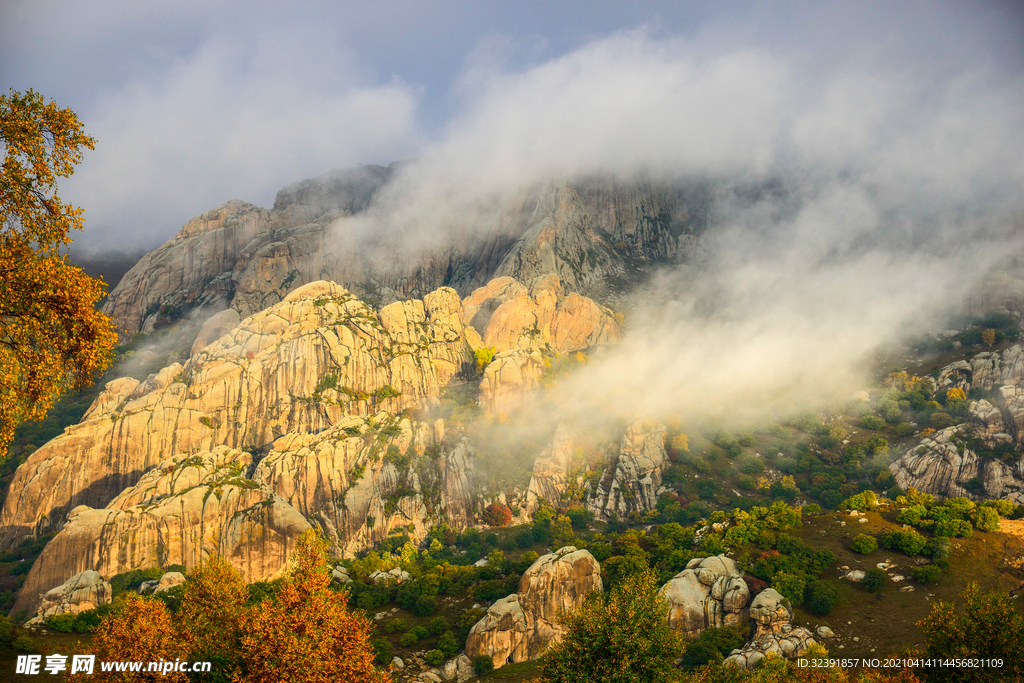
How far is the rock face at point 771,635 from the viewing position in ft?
192

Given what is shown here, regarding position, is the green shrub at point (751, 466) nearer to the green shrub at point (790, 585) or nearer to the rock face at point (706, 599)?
the green shrub at point (790, 585)

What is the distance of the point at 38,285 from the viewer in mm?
19156

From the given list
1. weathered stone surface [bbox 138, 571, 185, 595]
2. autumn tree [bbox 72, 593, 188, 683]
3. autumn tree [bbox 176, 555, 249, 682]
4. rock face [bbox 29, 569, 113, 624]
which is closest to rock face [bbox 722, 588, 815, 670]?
autumn tree [bbox 176, 555, 249, 682]

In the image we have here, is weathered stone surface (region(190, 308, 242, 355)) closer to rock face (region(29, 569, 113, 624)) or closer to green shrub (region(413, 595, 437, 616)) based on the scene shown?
rock face (region(29, 569, 113, 624))

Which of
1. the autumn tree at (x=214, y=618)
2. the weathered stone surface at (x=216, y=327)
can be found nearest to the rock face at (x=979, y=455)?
the autumn tree at (x=214, y=618)

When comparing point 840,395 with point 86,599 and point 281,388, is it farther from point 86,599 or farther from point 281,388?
point 86,599

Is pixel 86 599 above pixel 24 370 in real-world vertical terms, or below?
below

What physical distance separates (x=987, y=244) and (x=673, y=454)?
155974 mm

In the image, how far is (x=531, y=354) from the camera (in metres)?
185

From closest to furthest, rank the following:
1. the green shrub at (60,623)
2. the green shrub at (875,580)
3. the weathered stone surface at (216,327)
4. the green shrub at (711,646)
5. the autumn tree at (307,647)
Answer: the autumn tree at (307,647), the green shrub at (711,646), the green shrub at (875,580), the green shrub at (60,623), the weathered stone surface at (216,327)

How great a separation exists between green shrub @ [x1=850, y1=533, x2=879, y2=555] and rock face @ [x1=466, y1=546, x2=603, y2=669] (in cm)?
3960

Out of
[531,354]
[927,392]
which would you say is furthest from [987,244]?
[531,354]

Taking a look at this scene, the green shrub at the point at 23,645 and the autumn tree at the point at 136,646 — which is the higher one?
the autumn tree at the point at 136,646

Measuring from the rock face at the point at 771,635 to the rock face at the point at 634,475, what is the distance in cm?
→ 7776
